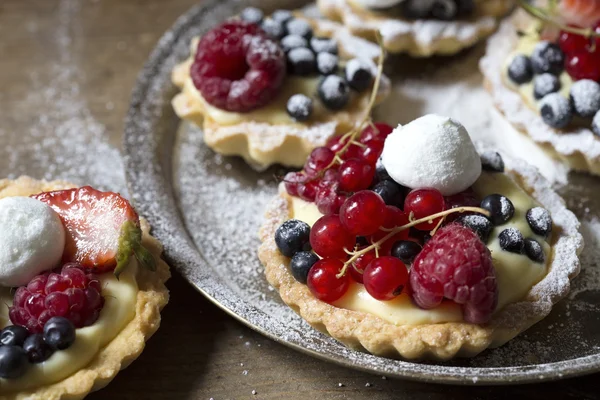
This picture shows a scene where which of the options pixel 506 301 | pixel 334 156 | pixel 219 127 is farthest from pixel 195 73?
pixel 506 301

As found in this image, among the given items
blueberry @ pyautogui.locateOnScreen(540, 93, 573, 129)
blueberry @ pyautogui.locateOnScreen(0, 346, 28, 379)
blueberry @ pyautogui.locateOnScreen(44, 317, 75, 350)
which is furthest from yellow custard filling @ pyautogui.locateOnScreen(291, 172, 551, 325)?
blueberry @ pyautogui.locateOnScreen(0, 346, 28, 379)

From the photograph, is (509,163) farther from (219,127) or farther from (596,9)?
(219,127)

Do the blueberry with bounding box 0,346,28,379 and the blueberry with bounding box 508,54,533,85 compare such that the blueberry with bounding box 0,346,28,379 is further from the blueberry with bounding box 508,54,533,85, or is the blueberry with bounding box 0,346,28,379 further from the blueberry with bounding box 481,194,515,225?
the blueberry with bounding box 508,54,533,85

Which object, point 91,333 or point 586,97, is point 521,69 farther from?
point 91,333

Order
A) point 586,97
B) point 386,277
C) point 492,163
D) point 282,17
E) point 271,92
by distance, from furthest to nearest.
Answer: point 282,17
point 271,92
point 586,97
point 492,163
point 386,277

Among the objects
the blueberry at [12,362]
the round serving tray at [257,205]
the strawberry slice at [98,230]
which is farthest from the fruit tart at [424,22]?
the blueberry at [12,362]

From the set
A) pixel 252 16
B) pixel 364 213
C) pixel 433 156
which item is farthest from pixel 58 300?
pixel 252 16
